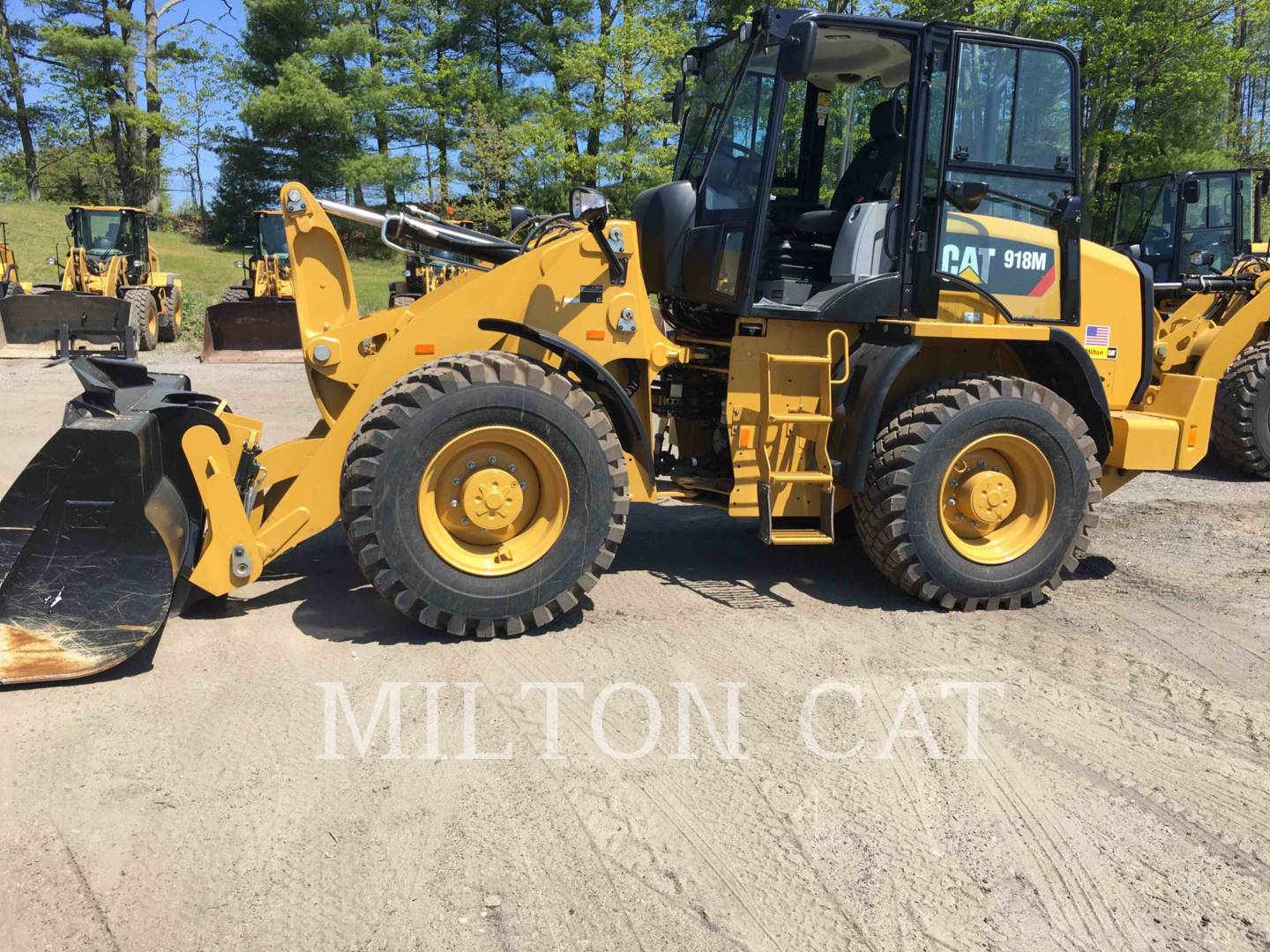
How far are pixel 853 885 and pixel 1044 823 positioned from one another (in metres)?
0.76

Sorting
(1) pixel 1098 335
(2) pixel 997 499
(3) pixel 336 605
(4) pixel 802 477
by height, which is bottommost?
(3) pixel 336 605

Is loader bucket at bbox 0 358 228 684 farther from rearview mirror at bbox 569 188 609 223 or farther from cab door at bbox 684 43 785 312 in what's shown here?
cab door at bbox 684 43 785 312

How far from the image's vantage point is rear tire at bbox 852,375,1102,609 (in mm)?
4723

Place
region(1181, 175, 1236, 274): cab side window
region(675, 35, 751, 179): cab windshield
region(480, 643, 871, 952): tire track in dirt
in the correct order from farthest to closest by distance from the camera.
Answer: region(1181, 175, 1236, 274): cab side window → region(675, 35, 751, 179): cab windshield → region(480, 643, 871, 952): tire track in dirt

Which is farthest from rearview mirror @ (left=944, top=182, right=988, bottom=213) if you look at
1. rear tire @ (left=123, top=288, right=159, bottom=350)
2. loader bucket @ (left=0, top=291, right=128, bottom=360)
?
rear tire @ (left=123, top=288, right=159, bottom=350)

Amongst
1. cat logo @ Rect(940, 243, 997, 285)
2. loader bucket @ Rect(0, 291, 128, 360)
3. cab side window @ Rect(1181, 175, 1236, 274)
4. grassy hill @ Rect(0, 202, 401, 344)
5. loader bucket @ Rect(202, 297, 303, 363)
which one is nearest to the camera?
cat logo @ Rect(940, 243, 997, 285)

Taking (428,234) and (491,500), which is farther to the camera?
(428,234)

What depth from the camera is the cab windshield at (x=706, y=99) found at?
4.96m

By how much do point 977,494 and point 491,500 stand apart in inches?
98.2

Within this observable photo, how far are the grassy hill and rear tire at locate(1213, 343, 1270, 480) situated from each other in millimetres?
18630

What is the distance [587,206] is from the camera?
14.4 ft

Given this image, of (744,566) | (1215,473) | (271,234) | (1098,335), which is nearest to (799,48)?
(1098,335)

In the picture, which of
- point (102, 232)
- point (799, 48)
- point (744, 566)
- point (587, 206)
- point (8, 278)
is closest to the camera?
point (799, 48)

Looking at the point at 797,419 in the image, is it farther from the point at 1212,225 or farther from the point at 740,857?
the point at 1212,225
